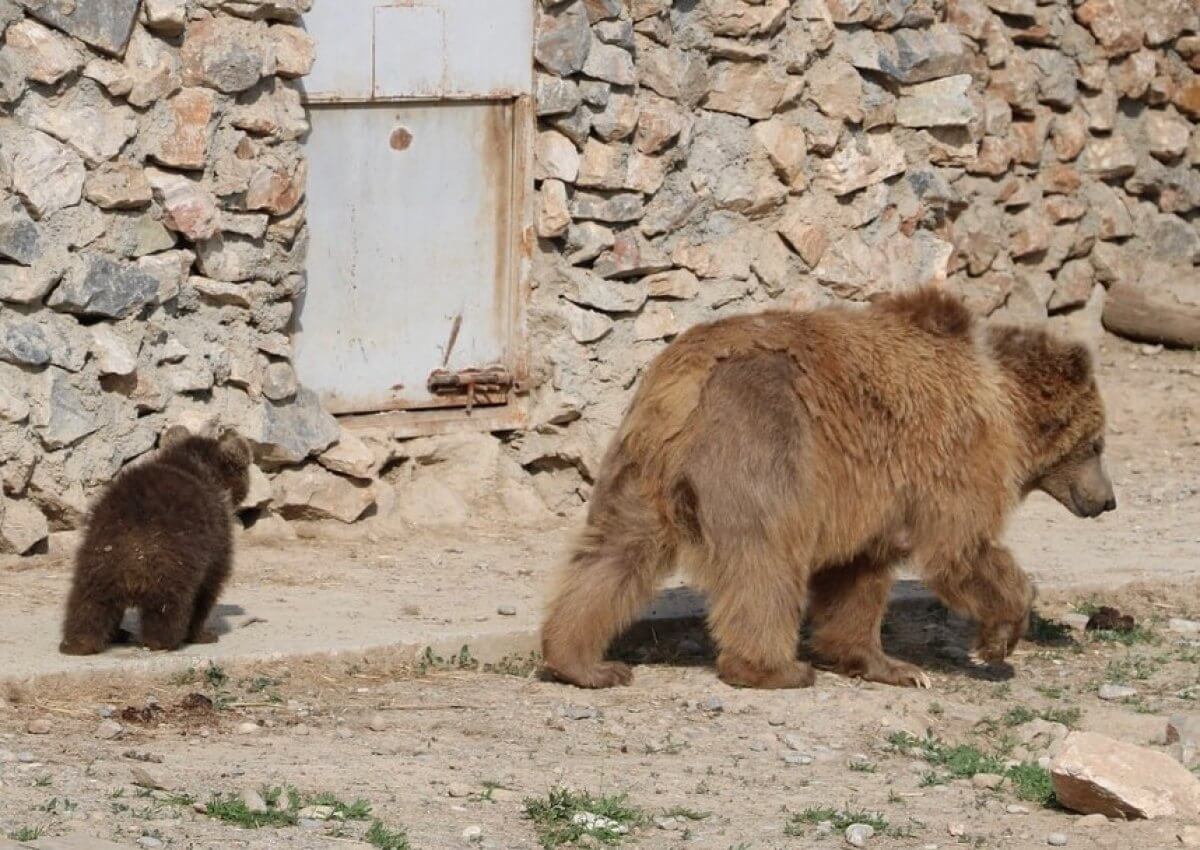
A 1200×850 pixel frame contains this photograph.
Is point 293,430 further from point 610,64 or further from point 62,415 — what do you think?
point 610,64

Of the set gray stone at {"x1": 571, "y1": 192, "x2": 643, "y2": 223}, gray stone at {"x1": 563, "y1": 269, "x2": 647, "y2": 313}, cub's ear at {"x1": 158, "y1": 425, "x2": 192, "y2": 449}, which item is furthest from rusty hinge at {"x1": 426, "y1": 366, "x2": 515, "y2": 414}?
cub's ear at {"x1": 158, "y1": 425, "x2": 192, "y2": 449}

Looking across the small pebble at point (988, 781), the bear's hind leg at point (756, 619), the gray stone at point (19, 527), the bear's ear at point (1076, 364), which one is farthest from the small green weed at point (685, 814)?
the gray stone at point (19, 527)

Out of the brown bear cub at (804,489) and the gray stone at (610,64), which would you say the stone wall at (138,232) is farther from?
the brown bear cub at (804,489)

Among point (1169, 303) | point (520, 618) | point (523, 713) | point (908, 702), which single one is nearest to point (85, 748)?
point (523, 713)

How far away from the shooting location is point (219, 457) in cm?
820

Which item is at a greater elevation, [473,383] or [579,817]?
[473,383]

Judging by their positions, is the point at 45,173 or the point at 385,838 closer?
the point at 385,838

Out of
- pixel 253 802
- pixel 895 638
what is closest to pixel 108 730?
pixel 253 802

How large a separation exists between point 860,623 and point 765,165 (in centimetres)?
379

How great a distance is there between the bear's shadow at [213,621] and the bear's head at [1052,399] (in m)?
3.36

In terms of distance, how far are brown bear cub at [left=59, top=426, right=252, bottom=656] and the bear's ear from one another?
3.55 meters

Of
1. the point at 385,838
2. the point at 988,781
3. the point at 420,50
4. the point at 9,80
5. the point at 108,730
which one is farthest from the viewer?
the point at 420,50

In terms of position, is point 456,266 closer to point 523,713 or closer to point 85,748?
point 523,713

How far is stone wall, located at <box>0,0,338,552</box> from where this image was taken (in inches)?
349
